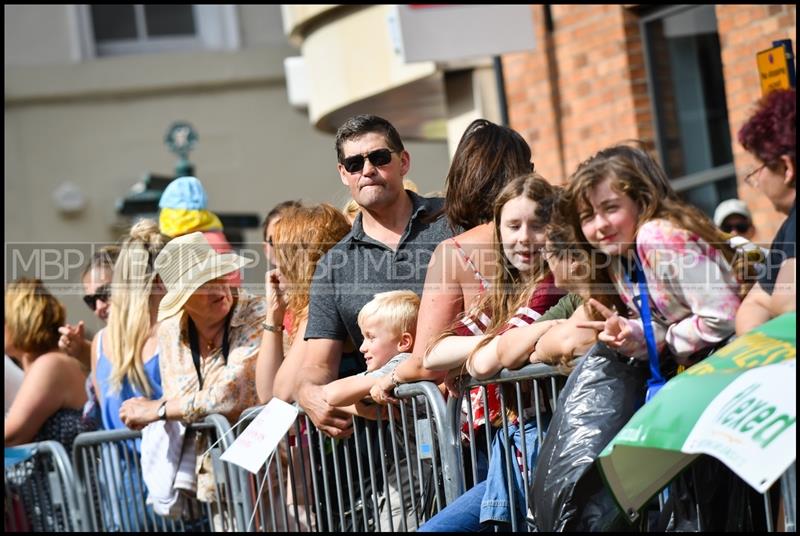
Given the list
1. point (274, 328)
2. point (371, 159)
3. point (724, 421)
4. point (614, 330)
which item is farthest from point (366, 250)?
point (724, 421)

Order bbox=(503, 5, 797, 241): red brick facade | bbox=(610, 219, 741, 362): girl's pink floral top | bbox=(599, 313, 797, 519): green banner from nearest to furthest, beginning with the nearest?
bbox=(599, 313, 797, 519): green banner → bbox=(610, 219, 741, 362): girl's pink floral top → bbox=(503, 5, 797, 241): red brick facade

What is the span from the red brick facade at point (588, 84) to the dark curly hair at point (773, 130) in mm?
5909

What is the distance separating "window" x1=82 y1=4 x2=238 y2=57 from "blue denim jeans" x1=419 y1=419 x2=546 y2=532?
17.9 metres

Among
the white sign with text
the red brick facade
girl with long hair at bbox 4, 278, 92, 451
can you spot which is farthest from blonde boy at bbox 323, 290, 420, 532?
the red brick facade

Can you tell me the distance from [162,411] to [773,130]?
3648mm

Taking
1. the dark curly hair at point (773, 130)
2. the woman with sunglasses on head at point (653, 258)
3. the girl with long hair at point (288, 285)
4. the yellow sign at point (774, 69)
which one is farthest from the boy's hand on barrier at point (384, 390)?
the yellow sign at point (774, 69)

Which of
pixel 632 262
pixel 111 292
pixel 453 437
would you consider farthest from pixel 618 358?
pixel 111 292

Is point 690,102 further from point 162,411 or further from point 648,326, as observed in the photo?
point 648,326

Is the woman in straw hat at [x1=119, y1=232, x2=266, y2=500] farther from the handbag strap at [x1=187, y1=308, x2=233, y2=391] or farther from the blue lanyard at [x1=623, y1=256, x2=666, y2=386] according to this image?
the blue lanyard at [x1=623, y1=256, x2=666, y2=386]

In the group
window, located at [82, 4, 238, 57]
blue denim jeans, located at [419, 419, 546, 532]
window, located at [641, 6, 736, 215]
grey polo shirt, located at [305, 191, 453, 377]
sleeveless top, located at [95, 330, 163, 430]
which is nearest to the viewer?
blue denim jeans, located at [419, 419, 546, 532]

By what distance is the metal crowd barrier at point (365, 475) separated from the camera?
5.07 metres

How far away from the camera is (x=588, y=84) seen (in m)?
11.2

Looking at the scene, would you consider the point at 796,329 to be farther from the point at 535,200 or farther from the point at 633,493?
the point at 535,200

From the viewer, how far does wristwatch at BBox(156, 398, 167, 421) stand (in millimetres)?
6562
